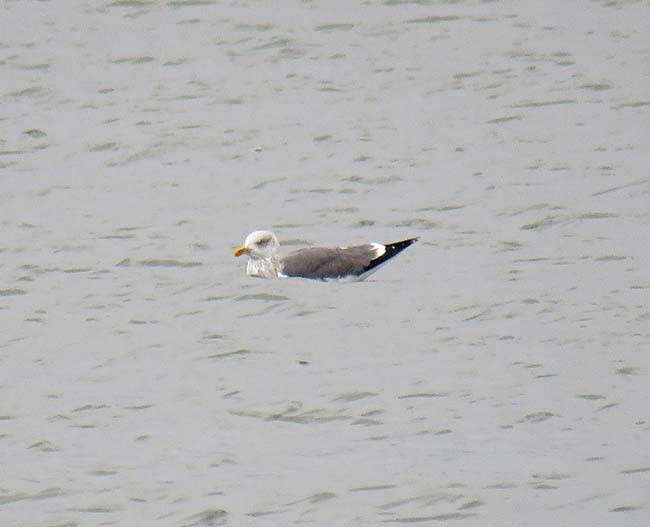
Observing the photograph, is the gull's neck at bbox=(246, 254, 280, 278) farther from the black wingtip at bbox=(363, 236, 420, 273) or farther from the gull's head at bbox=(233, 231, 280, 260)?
the black wingtip at bbox=(363, 236, 420, 273)

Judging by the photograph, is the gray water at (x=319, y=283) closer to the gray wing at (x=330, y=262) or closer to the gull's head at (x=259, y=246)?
the gray wing at (x=330, y=262)

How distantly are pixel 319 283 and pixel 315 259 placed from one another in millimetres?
268

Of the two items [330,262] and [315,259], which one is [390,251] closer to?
[330,262]

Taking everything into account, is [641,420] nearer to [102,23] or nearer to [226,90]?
[226,90]

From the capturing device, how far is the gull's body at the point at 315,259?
1459 centimetres

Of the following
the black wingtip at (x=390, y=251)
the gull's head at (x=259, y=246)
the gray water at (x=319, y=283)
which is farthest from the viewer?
the gull's head at (x=259, y=246)

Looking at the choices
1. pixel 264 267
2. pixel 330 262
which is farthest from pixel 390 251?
pixel 264 267

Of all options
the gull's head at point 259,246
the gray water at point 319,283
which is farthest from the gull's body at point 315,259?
the gray water at point 319,283

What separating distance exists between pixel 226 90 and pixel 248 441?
1059 cm

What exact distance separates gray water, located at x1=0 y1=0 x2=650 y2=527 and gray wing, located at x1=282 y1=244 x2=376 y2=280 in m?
0.17

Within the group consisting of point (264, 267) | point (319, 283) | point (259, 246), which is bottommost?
point (319, 283)

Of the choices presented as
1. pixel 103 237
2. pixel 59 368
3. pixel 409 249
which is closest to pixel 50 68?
pixel 103 237

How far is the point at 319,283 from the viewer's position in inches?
582

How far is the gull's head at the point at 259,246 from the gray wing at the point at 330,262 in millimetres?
183
